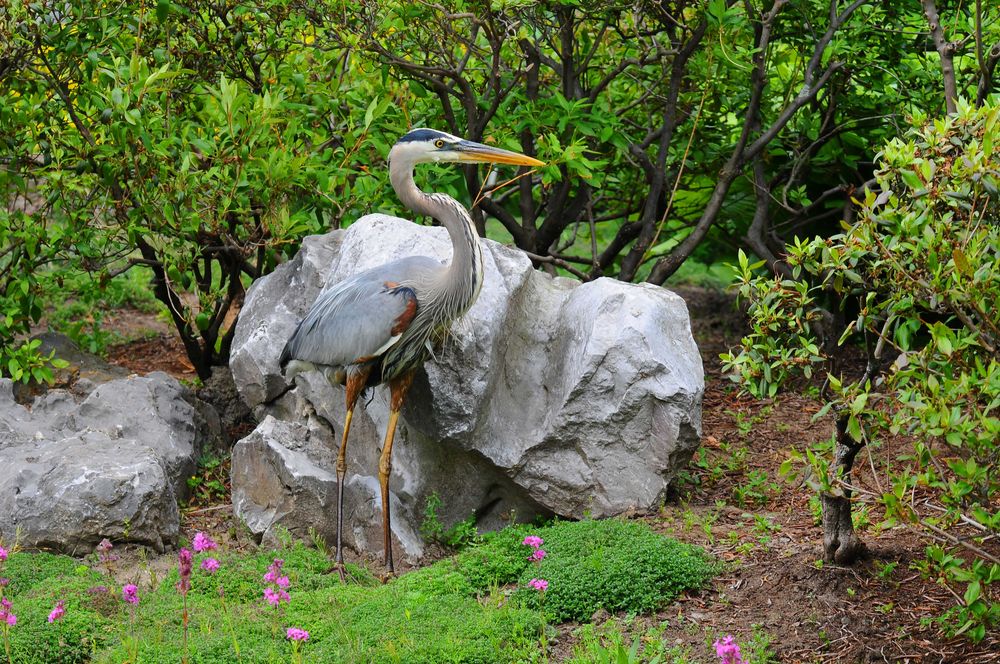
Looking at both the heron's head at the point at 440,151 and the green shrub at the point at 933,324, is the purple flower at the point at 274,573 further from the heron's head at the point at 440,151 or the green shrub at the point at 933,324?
the heron's head at the point at 440,151

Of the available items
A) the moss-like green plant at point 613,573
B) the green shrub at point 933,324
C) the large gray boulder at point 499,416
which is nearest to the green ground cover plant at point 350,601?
the moss-like green plant at point 613,573

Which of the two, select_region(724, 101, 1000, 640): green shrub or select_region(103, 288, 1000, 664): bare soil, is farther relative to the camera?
select_region(103, 288, 1000, 664): bare soil

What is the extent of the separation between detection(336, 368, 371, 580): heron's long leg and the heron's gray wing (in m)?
0.11

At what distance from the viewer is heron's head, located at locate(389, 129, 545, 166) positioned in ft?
17.6

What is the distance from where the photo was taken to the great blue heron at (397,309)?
5.12 m

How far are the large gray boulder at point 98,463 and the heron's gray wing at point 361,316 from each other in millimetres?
1042

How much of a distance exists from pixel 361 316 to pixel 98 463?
5.18 ft

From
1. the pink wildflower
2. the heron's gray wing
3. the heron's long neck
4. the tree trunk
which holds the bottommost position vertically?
the pink wildflower

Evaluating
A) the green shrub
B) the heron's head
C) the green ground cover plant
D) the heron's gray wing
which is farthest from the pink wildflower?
the heron's head

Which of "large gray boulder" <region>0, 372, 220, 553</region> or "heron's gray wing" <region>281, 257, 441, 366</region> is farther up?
"heron's gray wing" <region>281, 257, 441, 366</region>

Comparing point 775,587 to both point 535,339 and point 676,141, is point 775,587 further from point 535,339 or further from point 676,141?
point 676,141

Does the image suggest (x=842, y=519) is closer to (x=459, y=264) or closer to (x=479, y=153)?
(x=459, y=264)

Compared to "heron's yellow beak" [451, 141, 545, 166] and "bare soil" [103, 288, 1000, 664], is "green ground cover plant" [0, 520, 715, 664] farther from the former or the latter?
"heron's yellow beak" [451, 141, 545, 166]

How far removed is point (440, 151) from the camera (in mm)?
5398
